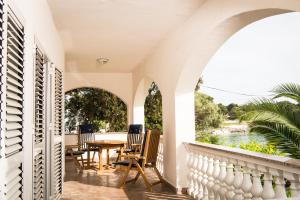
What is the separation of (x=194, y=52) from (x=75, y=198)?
3.02 meters

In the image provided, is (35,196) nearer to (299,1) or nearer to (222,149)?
(222,149)

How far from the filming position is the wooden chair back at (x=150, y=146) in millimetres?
6195

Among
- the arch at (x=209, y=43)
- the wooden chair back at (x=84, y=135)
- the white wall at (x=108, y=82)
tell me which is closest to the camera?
the arch at (x=209, y=43)

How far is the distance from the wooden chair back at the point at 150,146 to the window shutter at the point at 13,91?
3.50 meters

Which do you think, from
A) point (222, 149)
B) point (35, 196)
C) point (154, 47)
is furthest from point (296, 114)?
point (154, 47)

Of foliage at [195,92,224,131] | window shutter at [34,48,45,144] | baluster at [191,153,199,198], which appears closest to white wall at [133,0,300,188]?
baluster at [191,153,199,198]

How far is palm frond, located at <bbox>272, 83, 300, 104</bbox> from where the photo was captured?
13.1ft

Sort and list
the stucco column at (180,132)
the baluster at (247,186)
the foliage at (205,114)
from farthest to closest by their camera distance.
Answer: the foliage at (205,114) → the stucco column at (180,132) → the baluster at (247,186)

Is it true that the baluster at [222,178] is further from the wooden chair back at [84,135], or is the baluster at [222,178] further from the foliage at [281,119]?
the wooden chair back at [84,135]

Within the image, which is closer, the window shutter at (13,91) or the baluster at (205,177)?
the window shutter at (13,91)

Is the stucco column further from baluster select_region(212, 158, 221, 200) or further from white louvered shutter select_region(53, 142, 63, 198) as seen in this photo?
white louvered shutter select_region(53, 142, 63, 198)

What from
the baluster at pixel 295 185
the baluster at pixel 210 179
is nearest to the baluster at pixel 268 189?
the baluster at pixel 295 185

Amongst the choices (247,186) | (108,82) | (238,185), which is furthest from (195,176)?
(108,82)

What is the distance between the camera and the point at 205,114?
23500 mm
